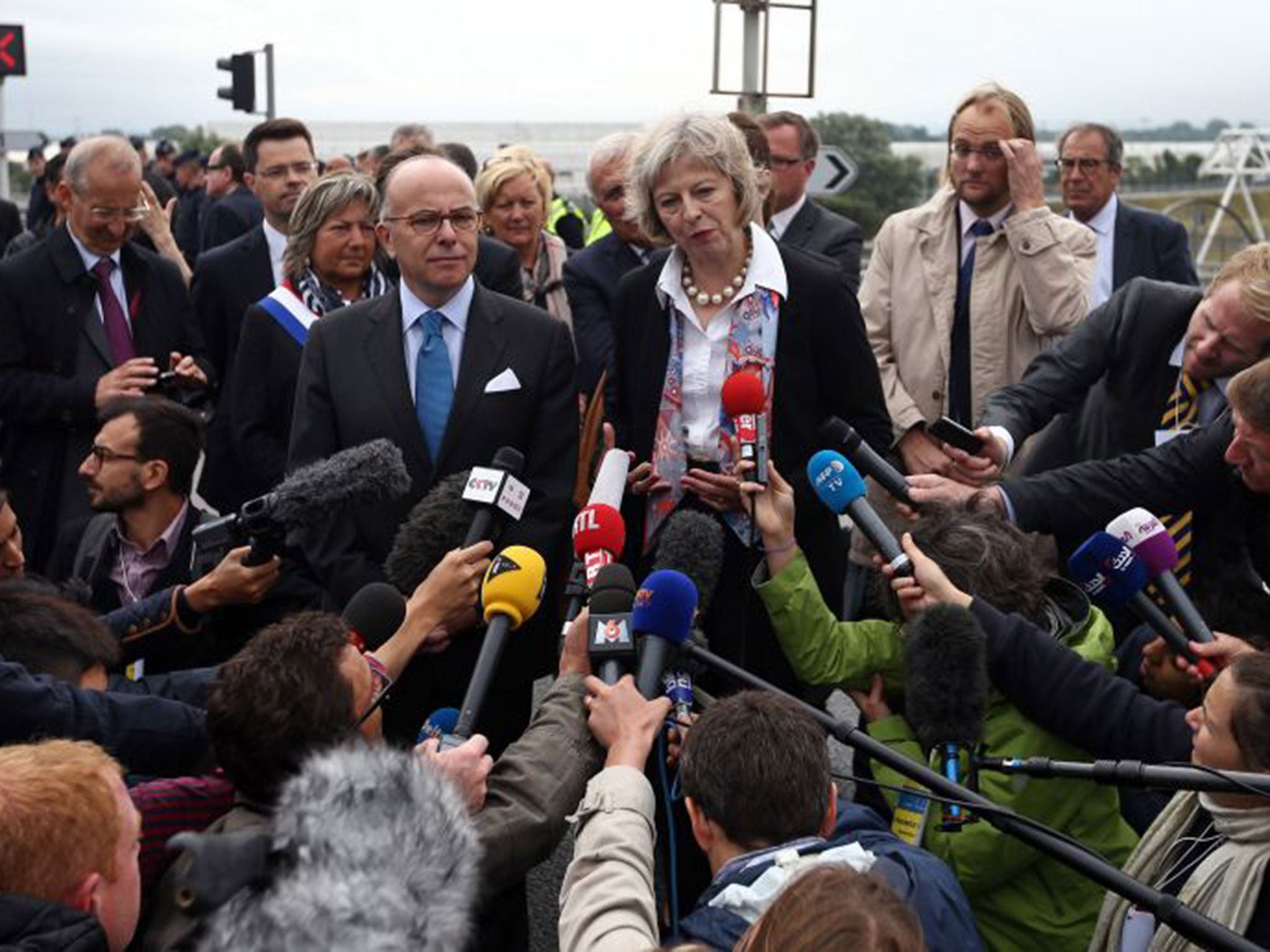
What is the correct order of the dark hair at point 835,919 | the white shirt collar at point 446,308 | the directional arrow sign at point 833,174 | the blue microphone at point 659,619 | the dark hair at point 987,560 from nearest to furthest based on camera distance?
the dark hair at point 835,919, the blue microphone at point 659,619, the dark hair at point 987,560, the white shirt collar at point 446,308, the directional arrow sign at point 833,174

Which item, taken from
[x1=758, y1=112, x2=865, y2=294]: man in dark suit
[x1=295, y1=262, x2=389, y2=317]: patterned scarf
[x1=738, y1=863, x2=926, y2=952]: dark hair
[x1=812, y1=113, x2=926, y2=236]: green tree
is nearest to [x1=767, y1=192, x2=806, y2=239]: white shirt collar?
[x1=758, y1=112, x2=865, y2=294]: man in dark suit

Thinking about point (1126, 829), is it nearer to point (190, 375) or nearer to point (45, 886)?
point (45, 886)

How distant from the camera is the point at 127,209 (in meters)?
6.38

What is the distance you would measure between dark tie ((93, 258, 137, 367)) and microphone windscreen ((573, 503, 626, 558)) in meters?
3.32

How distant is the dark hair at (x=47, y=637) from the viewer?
3607 mm

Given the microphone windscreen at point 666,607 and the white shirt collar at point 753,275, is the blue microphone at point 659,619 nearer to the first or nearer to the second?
the microphone windscreen at point 666,607

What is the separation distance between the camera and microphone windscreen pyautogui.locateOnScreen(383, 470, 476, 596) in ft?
12.8

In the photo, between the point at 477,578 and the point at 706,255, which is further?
the point at 706,255

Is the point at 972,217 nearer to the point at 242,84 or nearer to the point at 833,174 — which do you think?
the point at 833,174

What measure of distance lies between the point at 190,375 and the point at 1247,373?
383cm

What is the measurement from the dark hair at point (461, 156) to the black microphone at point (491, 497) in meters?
4.98

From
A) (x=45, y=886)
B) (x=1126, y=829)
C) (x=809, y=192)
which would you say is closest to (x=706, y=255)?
(x=1126, y=829)

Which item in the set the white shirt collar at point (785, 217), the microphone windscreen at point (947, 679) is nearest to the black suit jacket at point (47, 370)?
the white shirt collar at point (785, 217)

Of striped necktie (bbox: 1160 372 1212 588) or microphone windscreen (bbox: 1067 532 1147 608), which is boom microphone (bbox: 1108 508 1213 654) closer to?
microphone windscreen (bbox: 1067 532 1147 608)
